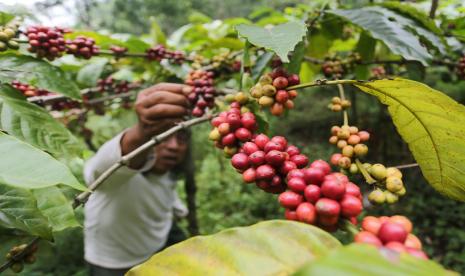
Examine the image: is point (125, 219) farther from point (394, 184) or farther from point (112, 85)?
point (394, 184)

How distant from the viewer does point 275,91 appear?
2.57 ft

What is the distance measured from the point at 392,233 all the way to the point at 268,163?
0.24 metres

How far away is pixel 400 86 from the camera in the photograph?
633mm

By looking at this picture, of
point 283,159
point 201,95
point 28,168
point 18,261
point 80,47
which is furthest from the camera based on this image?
point 80,47

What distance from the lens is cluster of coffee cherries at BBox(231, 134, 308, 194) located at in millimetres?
609

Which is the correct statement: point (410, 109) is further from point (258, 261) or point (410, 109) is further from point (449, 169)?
point (258, 261)

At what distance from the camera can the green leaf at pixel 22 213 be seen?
69cm

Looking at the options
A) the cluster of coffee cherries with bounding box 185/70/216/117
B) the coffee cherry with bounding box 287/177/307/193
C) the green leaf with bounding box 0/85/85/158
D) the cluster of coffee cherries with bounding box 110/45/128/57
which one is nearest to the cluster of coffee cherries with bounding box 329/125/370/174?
the coffee cherry with bounding box 287/177/307/193

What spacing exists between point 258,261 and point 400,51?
815 mm

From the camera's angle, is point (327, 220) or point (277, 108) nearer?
point (327, 220)

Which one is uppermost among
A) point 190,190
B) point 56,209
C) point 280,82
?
point 280,82

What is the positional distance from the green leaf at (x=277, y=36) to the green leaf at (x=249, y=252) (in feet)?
1.21

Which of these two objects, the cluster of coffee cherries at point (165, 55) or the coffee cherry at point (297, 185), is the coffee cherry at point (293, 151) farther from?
the cluster of coffee cherries at point (165, 55)

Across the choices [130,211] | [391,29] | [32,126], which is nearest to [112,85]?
[130,211]
